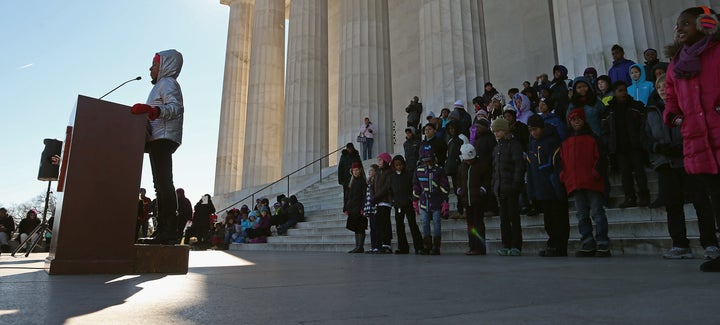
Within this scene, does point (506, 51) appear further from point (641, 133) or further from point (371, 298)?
point (371, 298)

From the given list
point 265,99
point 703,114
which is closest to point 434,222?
point 703,114

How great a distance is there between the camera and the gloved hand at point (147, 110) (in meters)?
3.99

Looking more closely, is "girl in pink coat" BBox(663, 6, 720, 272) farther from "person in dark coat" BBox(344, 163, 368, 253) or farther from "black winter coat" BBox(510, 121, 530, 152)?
"person in dark coat" BBox(344, 163, 368, 253)

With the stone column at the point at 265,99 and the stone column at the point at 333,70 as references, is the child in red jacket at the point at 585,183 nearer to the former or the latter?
the stone column at the point at 265,99

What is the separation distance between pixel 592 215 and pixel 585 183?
39cm

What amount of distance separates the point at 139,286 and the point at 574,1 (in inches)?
441

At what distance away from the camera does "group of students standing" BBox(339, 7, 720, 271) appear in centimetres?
327

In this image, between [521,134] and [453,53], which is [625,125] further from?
[453,53]

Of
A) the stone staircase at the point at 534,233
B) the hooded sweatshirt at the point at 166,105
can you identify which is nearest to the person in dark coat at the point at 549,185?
the stone staircase at the point at 534,233

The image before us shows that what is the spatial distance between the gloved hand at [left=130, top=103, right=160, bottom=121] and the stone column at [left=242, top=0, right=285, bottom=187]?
695 inches

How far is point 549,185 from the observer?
19.7 feet

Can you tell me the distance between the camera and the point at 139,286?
2.88 metres

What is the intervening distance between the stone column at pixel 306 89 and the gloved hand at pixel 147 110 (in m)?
14.9

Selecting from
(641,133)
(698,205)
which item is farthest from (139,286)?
(641,133)
